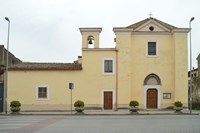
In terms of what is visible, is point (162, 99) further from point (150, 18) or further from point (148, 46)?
point (150, 18)

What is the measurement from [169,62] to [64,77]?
38.3ft

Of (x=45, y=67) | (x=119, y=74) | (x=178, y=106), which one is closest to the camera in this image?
(x=178, y=106)

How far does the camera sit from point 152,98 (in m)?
42.0

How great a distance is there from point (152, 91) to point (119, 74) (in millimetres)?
4203

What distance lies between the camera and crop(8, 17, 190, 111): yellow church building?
40.8 meters

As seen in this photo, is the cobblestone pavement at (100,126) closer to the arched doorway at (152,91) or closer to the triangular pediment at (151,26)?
the arched doorway at (152,91)

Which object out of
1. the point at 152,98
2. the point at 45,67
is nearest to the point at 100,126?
the point at 45,67

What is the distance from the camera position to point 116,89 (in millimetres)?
41312

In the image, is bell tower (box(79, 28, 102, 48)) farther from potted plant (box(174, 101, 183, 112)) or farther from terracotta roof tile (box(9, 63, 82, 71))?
potted plant (box(174, 101, 183, 112))

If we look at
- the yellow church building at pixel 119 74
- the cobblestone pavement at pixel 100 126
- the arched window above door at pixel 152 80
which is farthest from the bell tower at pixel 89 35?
the cobblestone pavement at pixel 100 126

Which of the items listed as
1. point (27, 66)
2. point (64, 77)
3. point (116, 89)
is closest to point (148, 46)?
point (116, 89)

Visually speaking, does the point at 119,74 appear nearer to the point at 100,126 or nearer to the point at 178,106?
the point at 178,106

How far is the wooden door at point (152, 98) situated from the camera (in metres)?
41.9

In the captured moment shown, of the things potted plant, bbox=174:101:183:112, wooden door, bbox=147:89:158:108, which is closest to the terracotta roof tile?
wooden door, bbox=147:89:158:108
